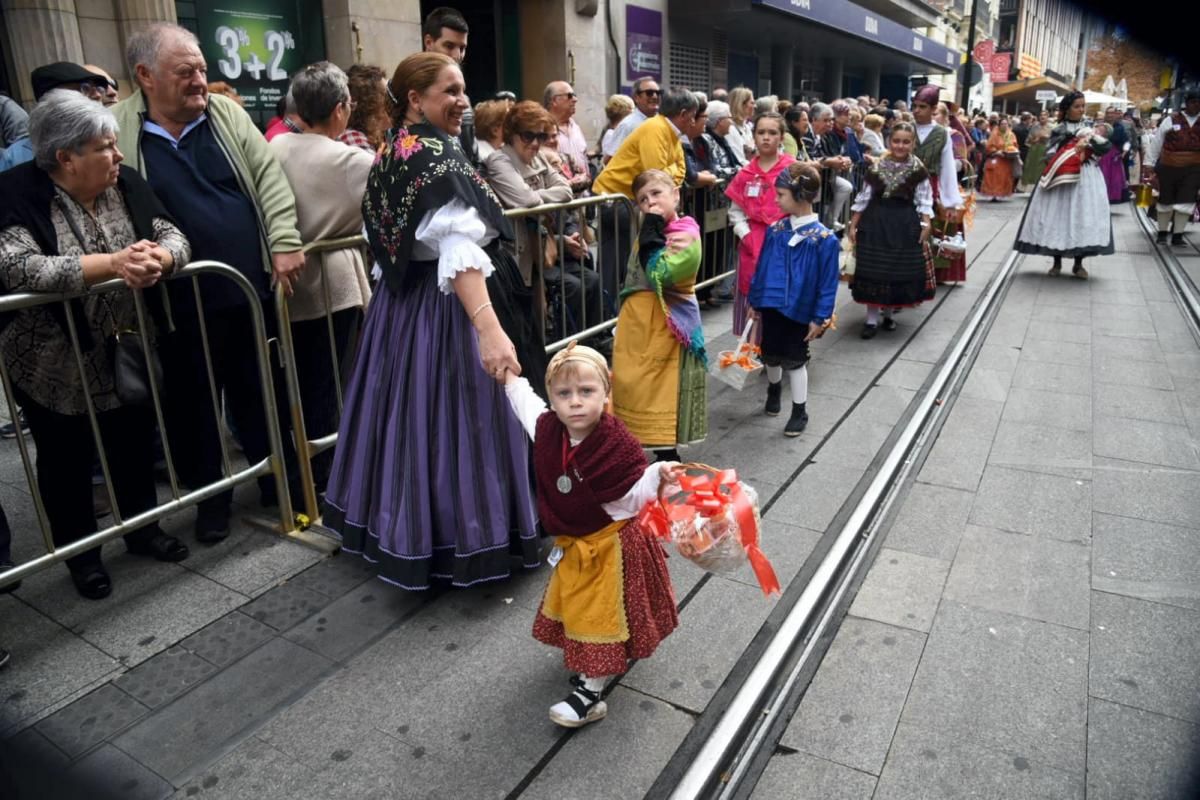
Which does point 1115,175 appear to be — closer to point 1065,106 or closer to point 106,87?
point 1065,106

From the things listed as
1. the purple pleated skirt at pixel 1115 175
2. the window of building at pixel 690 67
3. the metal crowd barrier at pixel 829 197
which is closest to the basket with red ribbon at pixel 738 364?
the metal crowd barrier at pixel 829 197

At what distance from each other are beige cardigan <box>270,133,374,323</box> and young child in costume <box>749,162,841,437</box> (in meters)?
2.50

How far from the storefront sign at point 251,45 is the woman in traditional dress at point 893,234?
5.61m

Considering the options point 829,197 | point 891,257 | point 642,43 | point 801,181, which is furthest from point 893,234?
point 642,43

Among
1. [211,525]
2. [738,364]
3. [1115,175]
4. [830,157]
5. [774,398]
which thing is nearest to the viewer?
[211,525]

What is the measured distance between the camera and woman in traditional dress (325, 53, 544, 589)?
3162 mm

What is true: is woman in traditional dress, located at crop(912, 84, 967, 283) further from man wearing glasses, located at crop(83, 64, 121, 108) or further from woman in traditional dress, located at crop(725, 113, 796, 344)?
man wearing glasses, located at crop(83, 64, 121, 108)

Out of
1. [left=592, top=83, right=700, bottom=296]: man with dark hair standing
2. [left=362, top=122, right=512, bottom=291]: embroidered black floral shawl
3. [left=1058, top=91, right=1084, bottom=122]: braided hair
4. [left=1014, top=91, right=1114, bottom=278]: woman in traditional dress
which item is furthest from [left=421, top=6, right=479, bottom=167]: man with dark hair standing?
[left=1014, top=91, right=1114, bottom=278]: woman in traditional dress

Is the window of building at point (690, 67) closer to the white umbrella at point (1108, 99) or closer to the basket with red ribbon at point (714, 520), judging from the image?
the white umbrella at point (1108, 99)

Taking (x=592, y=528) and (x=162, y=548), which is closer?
(x=592, y=528)

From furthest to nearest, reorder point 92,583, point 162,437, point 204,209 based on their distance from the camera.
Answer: point 204,209 → point 162,437 → point 92,583

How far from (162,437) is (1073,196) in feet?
31.6

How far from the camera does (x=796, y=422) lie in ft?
17.4

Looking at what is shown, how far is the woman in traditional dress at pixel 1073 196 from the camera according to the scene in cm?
965
